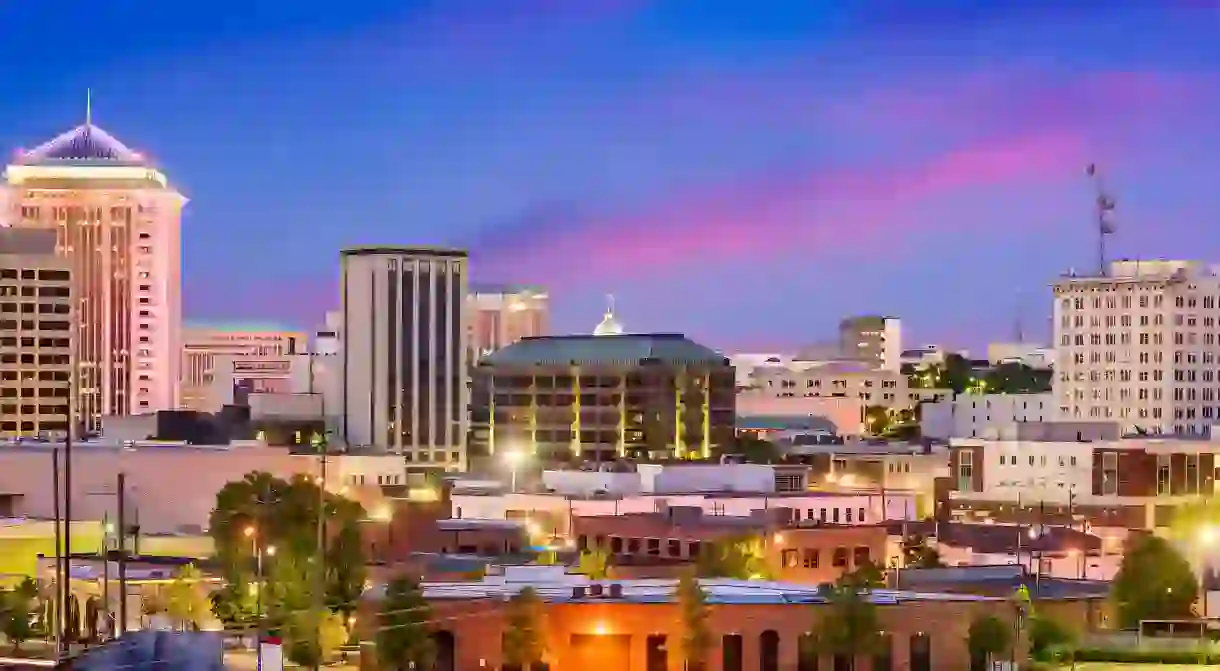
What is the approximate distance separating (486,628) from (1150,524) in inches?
947

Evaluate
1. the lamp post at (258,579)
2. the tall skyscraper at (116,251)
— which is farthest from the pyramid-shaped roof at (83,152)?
the lamp post at (258,579)

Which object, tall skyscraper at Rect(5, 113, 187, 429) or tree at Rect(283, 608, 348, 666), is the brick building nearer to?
tree at Rect(283, 608, 348, 666)

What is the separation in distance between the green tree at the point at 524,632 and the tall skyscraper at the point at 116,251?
231 ft

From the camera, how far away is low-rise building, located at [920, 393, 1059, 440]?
71.6 m

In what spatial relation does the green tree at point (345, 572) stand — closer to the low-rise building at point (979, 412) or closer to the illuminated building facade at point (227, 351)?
the low-rise building at point (979, 412)

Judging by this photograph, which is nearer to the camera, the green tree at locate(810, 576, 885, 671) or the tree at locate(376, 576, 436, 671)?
the tree at locate(376, 576, 436, 671)

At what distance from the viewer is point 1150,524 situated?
43.8 metres

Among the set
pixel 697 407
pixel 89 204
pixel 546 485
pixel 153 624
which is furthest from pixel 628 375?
pixel 153 624

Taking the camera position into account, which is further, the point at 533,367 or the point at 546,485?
the point at 533,367

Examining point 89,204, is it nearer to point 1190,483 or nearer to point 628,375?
point 628,375

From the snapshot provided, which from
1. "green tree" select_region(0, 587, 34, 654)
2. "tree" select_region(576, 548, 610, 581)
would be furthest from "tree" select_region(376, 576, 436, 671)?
"tree" select_region(576, 548, 610, 581)

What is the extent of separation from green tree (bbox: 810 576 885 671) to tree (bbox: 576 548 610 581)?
4.52 meters

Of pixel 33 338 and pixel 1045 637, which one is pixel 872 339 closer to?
pixel 33 338

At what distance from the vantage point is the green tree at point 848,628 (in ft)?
72.5
